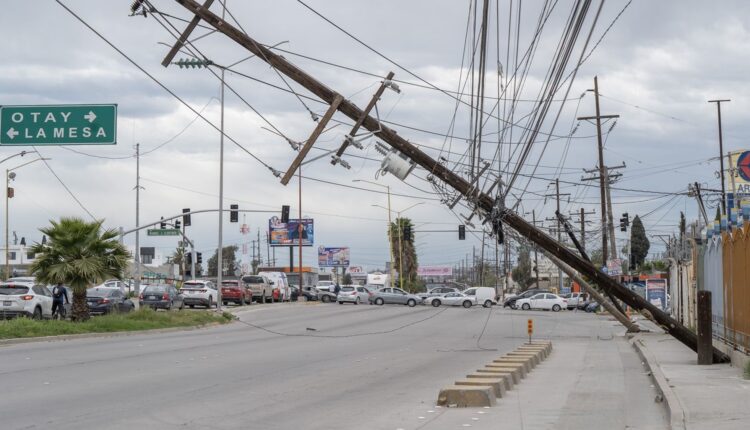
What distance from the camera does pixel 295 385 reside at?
1630cm

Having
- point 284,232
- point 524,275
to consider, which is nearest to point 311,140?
point 284,232

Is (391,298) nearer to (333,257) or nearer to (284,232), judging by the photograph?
(284,232)

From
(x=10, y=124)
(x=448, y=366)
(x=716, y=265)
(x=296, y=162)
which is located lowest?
(x=448, y=366)

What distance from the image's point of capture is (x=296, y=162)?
849 inches

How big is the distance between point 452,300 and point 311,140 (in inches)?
2186

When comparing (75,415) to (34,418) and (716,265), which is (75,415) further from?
(716,265)

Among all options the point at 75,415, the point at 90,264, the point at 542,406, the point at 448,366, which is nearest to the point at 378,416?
the point at 542,406

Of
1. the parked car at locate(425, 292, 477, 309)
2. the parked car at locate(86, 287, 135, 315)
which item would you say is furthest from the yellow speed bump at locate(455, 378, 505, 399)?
the parked car at locate(425, 292, 477, 309)

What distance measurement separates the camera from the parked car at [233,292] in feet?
188

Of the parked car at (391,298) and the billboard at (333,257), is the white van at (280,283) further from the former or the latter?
the billboard at (333,257)

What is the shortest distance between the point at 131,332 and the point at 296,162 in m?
13.3

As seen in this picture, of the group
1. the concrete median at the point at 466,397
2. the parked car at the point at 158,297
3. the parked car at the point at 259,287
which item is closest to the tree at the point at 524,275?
the parked car at the point at 259,287

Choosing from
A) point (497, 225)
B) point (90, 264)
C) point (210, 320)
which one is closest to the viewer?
point (497, 225)

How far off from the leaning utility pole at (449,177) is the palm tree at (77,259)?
12.5 meters
